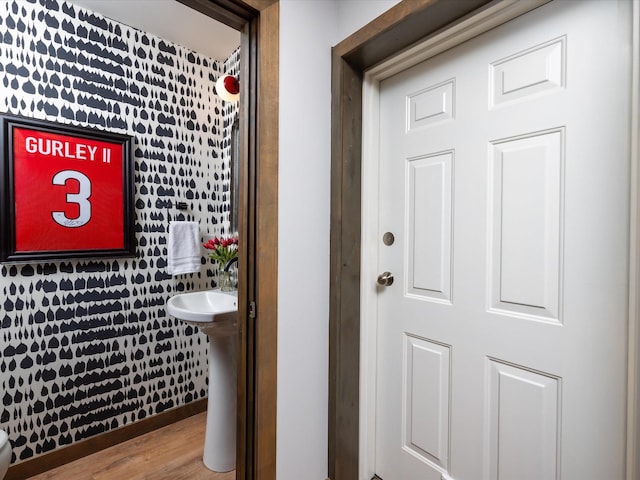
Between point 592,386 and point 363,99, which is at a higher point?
A: point 363,99

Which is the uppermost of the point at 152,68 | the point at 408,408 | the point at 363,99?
the point at 152,68

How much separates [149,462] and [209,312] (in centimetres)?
97

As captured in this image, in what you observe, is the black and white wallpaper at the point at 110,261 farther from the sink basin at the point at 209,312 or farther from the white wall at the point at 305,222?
the white wall at the point at 305,222

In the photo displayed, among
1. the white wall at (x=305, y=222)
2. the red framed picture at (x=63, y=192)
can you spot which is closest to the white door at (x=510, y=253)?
the white wall at (x=305, y=222)

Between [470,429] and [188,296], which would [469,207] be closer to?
[470,429]

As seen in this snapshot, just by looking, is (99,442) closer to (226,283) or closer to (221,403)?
(221,403)

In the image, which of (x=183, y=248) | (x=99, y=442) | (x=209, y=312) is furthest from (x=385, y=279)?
(x=99, y=442)

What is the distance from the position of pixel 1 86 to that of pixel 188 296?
1.37 metres

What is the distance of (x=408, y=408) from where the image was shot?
1.36 m

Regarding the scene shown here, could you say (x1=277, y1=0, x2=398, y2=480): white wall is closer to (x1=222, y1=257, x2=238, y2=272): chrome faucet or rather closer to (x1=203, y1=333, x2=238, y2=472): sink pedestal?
(x1=203, y1=333, x2=238, y2=472): sink pedestal

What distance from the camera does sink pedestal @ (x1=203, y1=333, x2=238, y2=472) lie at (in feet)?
5.64

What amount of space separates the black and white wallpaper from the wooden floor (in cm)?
13

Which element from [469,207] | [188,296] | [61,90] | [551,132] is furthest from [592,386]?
[61,90]

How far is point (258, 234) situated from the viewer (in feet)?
3.98
